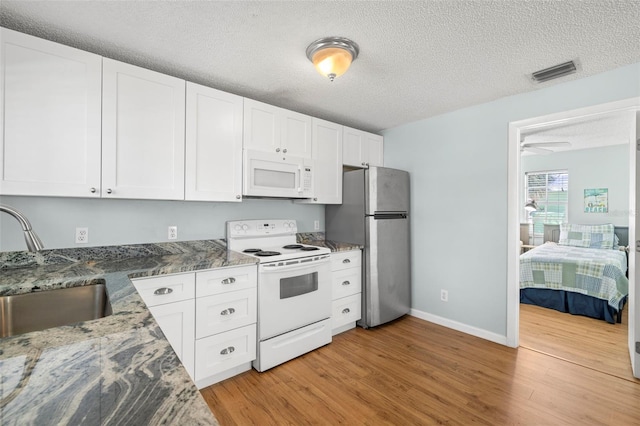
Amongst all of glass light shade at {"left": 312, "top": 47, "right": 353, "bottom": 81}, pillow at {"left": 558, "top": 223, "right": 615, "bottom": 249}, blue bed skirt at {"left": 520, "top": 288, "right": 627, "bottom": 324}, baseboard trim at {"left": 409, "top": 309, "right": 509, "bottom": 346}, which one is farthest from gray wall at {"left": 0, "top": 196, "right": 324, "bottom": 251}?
pillow at {"left": 558, "top": 223, "right": 615, "bottom": 249}

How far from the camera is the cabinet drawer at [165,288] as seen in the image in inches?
70.4

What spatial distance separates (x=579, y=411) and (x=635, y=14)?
7.78 ft

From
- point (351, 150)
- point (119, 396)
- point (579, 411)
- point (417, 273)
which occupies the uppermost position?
point (351, 150)

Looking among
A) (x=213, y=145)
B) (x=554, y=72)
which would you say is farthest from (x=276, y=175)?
(x=554, y=72)

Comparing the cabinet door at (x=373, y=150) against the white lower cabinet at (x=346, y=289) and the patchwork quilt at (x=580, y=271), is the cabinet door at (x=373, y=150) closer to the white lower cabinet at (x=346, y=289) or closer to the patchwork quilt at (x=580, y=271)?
the white lower cabinet at (x=346, y=289)

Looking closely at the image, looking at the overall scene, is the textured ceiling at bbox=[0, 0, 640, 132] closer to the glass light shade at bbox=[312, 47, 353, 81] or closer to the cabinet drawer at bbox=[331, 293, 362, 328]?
the glass light shade at bbox=[312, 47, 353, 81]

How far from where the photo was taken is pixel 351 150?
11.2ft

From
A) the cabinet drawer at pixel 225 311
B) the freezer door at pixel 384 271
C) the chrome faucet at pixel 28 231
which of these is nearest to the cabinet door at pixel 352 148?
the freezer door at pixel 384 271

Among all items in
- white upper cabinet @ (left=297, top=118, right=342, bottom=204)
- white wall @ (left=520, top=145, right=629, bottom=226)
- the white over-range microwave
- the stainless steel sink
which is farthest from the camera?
white wall @ (left=520, top=145, right=629, bottom=226)

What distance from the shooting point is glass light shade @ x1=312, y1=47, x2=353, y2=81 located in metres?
1.87

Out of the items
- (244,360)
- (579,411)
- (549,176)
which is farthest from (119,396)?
(549,176)

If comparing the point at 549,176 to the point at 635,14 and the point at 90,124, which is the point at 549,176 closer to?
the point at 635,14

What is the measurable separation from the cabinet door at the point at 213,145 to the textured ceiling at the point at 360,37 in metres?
0.21

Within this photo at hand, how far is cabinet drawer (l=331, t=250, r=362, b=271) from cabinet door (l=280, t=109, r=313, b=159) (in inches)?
42.0
